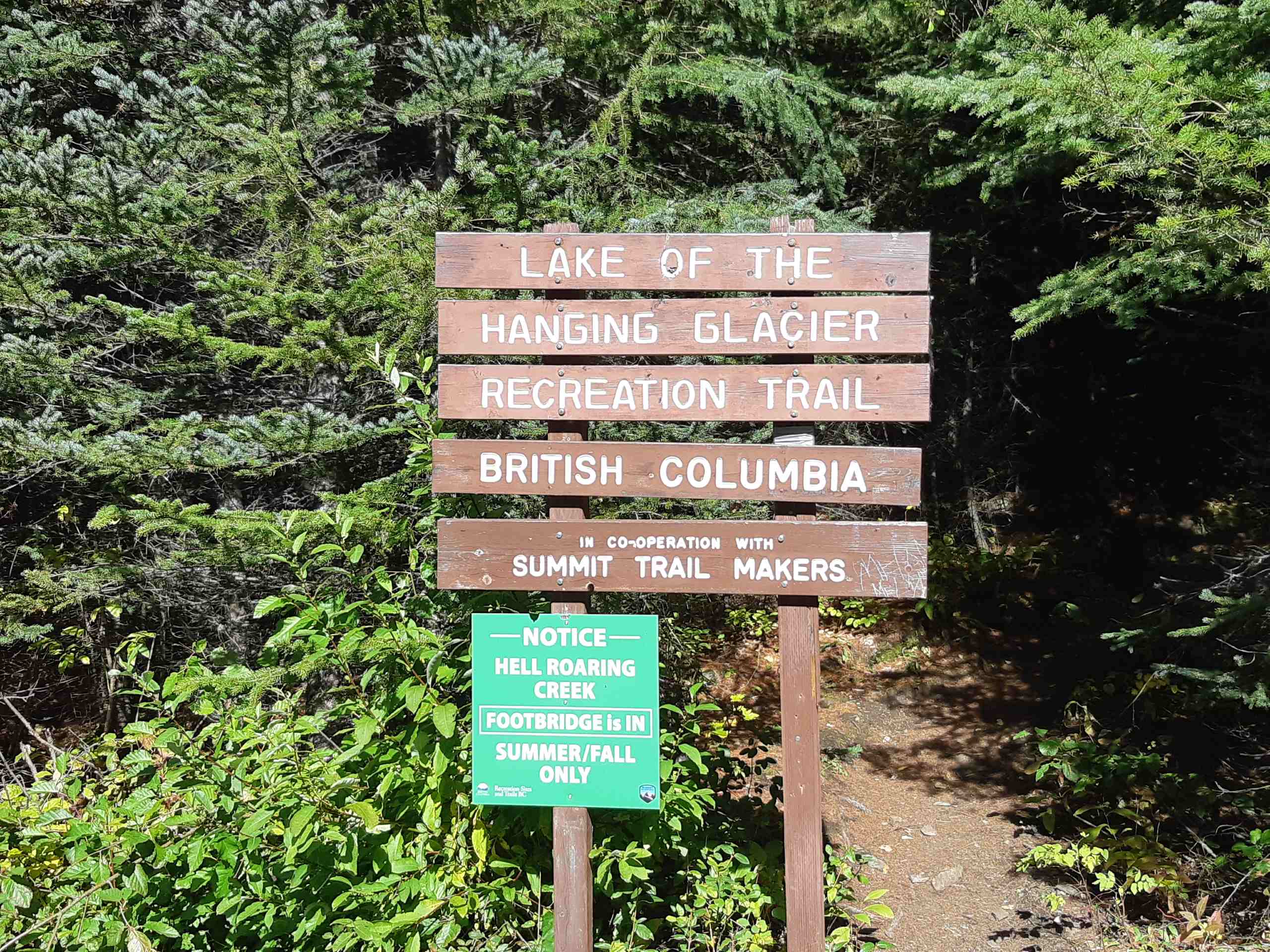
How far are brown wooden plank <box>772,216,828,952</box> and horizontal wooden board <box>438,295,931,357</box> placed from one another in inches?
6.0

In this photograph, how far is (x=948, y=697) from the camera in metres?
8.21

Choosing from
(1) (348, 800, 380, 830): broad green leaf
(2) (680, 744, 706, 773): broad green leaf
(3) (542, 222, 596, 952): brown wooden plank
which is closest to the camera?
(1) (348, 800, 380, 830): broad green leaf

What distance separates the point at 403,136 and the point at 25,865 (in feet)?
22.5

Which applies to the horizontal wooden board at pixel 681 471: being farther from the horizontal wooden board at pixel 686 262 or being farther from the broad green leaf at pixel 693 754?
the broad green leaf at pixel 693 754

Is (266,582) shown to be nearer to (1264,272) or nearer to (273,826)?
(273,826)

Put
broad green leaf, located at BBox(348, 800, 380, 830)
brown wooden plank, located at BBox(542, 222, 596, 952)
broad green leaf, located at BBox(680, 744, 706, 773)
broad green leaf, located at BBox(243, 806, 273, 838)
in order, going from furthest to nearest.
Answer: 1. broad green leaf, located at BBox(680, 744, 706, 773)
2. brown wooden plank, located at BBox(542, 222, 596, 952)
3. broad green leaf, located at BBox(348, 800, 380, 830)
4. broad green leaf, located at BBox(243, 806, 273, 838)

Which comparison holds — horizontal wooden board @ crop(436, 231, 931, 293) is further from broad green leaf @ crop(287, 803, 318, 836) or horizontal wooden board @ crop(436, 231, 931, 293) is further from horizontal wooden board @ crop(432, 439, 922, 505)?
broad green leaf @ crop(287, 803, 318, 836)

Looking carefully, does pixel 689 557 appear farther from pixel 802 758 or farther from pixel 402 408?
pixel 402 408

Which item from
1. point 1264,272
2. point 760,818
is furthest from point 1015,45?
point 760,818

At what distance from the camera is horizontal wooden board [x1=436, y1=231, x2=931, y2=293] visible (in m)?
3.02

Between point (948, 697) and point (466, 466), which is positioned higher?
point (466, 466)

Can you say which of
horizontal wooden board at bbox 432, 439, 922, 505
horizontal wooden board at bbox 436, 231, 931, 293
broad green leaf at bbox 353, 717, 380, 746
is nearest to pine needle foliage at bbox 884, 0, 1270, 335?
horizontal wooden board at bbox 436, 231, 931, 293

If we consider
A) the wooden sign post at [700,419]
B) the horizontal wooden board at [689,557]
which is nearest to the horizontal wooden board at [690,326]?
the wooden sign post at [700,419]

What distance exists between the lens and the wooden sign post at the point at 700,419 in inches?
119
